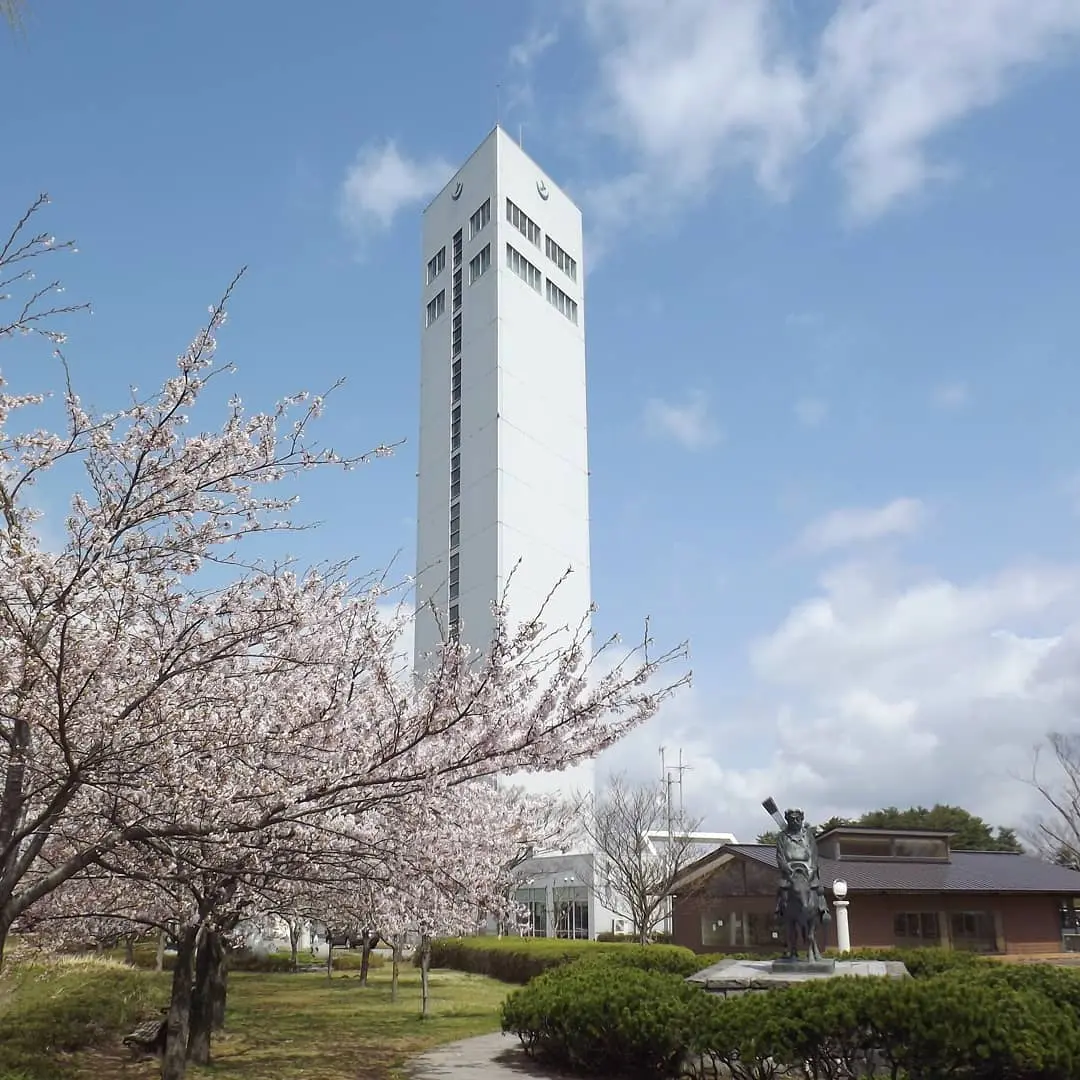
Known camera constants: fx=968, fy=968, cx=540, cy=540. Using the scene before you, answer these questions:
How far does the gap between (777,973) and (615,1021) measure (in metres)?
3.21

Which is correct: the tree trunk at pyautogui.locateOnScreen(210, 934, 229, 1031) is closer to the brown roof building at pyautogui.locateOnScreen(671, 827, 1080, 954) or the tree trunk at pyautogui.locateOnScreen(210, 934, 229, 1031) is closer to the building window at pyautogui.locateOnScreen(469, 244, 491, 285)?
the brown roof building at pyautogui.locateOnScreen(671, 827, 1080, 954)

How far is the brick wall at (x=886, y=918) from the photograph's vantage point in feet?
113

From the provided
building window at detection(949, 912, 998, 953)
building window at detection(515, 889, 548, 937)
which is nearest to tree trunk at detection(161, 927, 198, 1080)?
building window at detection(949, 912, 998, 953)

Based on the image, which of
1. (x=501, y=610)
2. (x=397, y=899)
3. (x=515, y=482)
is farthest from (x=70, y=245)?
(x=515, y=482)

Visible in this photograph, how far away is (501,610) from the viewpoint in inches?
317

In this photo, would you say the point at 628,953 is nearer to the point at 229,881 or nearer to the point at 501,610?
the point at 229,881

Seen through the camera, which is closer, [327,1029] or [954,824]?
[327,1029]

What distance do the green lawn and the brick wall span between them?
856cm

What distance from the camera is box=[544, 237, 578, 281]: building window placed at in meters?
74.8

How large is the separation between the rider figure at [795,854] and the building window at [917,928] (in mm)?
21518

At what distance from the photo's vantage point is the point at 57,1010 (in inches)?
623

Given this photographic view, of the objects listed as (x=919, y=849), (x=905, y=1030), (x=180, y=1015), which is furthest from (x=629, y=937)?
(x=905, y=1030)

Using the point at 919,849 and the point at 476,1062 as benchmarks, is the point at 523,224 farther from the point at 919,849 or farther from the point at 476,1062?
the point at 476,1062

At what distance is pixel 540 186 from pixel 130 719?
73198 millimetres
